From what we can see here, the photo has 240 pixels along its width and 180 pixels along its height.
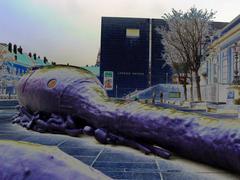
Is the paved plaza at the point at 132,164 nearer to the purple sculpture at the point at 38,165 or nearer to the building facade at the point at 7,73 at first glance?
the purple sculpture at the point at 38,165

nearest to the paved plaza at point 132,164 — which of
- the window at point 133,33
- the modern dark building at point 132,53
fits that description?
the modern dark building at point 132,53

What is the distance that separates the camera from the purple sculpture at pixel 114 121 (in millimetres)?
3230

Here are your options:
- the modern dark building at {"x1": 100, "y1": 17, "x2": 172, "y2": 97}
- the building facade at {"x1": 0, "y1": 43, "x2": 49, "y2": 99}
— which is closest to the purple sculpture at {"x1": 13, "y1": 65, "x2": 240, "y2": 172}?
the building facade at {"x1": 0, "y1": 43, "x2": 49, "y2": 99}

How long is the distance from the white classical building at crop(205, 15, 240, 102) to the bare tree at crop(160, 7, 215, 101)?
2.12 metres

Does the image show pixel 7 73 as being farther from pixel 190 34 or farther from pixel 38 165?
pixel 38 165

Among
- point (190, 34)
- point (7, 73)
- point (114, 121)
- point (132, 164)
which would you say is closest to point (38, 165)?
point (132, 164)

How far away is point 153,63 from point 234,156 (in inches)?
2972

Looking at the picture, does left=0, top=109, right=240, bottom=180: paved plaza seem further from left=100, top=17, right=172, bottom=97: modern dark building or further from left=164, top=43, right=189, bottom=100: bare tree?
left=100, top=17, right=172, bottom=97: modern dark building

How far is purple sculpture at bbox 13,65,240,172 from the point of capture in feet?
→ 10.6

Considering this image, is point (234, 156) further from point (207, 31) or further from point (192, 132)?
point (207, 31)

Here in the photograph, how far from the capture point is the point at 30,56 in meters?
53.5

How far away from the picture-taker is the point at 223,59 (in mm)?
34344

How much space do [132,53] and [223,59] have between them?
148 ft

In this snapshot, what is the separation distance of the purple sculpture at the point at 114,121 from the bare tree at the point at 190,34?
21432mm
